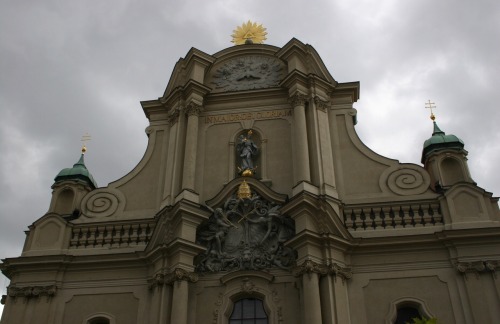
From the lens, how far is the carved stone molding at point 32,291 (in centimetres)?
1384

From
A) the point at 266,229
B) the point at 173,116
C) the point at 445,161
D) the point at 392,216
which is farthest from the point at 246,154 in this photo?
the point at 445,161

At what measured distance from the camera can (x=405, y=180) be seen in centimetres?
1487

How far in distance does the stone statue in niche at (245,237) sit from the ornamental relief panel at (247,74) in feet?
14.3

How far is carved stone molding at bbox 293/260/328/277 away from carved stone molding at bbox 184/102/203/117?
5950mm

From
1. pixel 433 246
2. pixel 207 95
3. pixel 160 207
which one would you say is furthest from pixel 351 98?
pixel 160 207

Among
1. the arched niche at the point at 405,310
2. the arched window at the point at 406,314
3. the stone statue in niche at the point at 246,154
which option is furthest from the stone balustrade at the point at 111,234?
the arched window at the point at 406,314

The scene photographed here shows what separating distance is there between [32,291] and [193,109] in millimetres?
6554

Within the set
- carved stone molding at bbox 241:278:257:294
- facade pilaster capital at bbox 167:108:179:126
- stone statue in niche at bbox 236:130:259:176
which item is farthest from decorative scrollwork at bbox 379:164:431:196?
facade pilaster capital at bbox 167:108:179:126

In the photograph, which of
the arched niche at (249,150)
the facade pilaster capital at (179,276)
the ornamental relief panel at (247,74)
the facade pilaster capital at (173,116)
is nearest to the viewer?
the facade pilaster capital at (179,276)

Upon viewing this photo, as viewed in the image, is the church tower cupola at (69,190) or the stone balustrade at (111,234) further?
the church tower cupola at (69,190)

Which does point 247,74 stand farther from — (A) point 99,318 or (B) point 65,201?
(A) point 99,318

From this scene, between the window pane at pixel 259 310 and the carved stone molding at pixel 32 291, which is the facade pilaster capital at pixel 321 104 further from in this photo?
the carved stone molding at pixel 32 291

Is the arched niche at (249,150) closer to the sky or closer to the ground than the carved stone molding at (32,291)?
closer to the sky

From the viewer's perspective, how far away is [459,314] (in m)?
12.3
